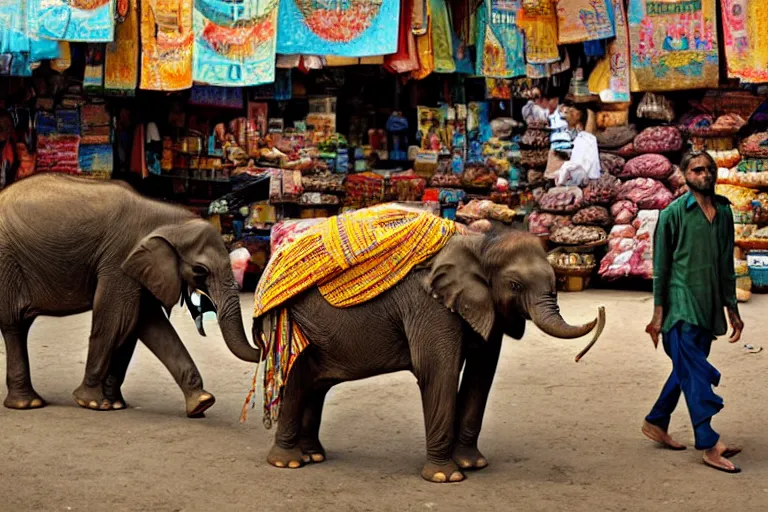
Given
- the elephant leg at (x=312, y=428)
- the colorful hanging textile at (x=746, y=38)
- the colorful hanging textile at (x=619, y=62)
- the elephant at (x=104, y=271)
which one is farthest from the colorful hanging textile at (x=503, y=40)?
the elephant leg at (x=312, y=428)

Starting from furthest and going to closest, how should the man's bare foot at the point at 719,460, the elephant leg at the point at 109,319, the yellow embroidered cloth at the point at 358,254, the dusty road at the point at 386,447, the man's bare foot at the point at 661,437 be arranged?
the elephant leg at the point at 109,319 → the man's bare foot at the point at 661,437 → the man's bare foot at the point at 719,460 → the yellow embroidered cloth at the point at 358,254 → the dusty road at the point at 386,447

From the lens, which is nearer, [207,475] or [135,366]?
[207,475]

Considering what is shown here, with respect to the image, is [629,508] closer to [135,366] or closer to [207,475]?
[207,475]

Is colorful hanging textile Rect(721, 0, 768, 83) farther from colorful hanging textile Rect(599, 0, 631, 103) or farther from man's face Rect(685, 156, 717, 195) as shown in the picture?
man's face Rect(685, 156, 717, 195)

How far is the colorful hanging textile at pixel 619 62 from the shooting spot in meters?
12.3

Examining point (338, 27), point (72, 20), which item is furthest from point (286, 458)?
point (338, 27)

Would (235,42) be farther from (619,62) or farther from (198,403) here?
(198,403)

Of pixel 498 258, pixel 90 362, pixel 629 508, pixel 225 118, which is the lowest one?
pixel 629 508

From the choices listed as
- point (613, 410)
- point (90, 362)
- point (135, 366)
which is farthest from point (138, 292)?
point (613, 410)

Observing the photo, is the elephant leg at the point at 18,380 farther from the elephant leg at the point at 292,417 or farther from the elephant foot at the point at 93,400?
the elephant leg at the point at 292,417

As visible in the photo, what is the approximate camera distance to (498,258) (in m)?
5.87

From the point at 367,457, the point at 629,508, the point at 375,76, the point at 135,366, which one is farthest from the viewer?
the point at 375,76

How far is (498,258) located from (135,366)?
13.1ft

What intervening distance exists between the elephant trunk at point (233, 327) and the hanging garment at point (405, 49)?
236 inches
